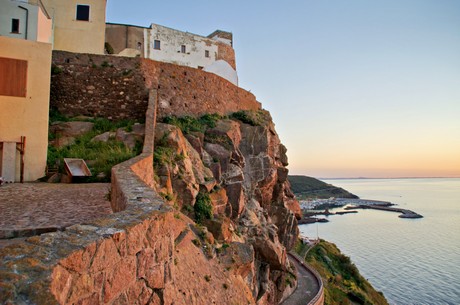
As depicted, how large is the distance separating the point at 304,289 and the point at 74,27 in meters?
21.1

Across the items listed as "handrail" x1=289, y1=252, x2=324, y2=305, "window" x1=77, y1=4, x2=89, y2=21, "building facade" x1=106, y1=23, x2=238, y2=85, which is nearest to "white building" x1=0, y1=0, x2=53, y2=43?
"window" x1=77, y1=4, x2=89, y2=21

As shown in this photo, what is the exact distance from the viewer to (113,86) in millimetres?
16672

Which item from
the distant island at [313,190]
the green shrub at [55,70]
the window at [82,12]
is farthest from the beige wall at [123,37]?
the distant island at [313,190]

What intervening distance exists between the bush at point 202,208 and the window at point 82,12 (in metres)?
14.5

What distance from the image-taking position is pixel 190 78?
61.6ft

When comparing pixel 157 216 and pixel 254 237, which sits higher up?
pixel 157 216

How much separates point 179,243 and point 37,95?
8080mm

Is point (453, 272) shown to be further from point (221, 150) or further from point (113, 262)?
point (113, 262)

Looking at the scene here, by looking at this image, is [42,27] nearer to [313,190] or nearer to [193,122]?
[193,122]

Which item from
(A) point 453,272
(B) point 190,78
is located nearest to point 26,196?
(B) point 190,78

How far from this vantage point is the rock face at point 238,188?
12.8 meters

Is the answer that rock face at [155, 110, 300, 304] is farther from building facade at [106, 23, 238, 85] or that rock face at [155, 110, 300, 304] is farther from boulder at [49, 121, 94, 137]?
building facade at [106, 23, 238, 85]

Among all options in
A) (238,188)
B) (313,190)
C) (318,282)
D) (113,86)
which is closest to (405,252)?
(318,282)

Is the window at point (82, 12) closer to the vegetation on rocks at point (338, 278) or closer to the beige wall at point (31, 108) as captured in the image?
the beige wall at point (31, 108)
